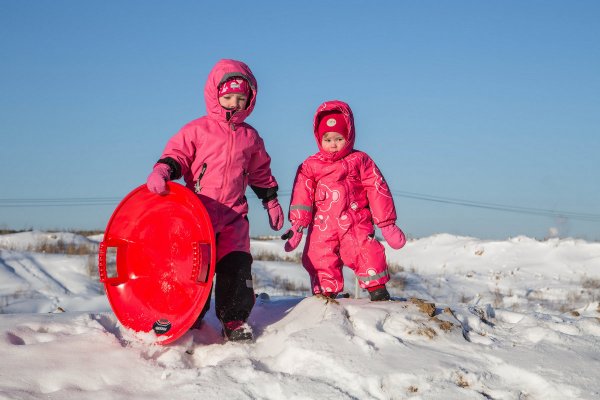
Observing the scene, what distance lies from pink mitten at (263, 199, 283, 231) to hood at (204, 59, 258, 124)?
67 cm

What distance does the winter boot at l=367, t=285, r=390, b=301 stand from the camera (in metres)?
4.44

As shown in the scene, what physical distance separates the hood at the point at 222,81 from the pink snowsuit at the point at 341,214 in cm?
75

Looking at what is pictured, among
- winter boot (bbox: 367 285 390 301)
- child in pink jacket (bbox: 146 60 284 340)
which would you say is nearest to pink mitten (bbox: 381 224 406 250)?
winter boot (bbox: 367 285 390 301)

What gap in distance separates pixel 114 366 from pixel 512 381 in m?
1.94

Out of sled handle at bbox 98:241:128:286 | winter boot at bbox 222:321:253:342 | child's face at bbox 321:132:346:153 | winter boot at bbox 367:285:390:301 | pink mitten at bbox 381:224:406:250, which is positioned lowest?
winter boot at bbox 222:321:253:342

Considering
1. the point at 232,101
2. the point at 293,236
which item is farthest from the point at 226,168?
the point at 293,236

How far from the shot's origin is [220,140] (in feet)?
13.1

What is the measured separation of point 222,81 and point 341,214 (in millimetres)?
1277

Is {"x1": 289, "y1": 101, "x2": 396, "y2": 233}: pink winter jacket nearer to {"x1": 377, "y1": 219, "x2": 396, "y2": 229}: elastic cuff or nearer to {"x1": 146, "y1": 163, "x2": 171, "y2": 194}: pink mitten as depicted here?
{"x1": 377, "y1": 219, "x2": 396, "y2": 229}: elastic cuff

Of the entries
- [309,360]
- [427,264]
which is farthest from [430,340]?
[427,264]

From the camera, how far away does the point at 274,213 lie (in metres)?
4.54

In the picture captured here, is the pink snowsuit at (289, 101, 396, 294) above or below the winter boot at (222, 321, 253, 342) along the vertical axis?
above

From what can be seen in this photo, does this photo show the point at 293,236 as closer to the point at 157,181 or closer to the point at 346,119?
the point at 346,119

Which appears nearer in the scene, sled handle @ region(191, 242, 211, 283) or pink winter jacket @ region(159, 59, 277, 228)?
sled handle @ region(191, 242, 211, 283)
